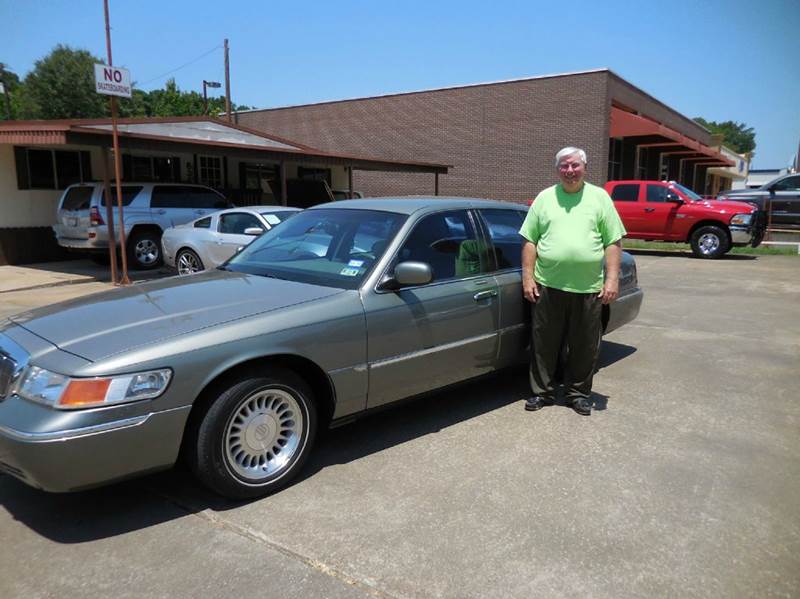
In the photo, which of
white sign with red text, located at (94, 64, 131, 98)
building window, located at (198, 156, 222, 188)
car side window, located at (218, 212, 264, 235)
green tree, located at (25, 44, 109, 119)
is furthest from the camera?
green tree, located at (25, 44, 109, 119)

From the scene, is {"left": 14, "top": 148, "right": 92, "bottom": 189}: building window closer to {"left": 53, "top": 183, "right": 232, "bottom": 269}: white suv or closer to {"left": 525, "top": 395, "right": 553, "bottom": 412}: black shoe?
{"left": 53, "top": 183, "right": 232, "bottom": 269}: white suv

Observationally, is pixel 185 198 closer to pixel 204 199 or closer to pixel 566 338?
pixel 204 199

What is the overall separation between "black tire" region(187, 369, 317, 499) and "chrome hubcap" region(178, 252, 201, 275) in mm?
7833

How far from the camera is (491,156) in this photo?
25656 mm

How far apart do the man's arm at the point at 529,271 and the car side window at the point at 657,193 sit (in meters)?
13.2

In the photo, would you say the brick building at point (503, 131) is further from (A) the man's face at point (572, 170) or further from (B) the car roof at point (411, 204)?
(A) the man's face at point (572, 170)

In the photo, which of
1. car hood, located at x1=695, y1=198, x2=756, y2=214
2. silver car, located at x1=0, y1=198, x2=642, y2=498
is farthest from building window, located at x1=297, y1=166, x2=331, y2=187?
silver car, located at x1=0, y1=198, x2=642, y2=498

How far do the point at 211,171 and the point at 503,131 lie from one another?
12.3 m

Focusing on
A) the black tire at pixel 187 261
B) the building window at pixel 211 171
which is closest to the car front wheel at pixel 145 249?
the black tire at pixel 187 261

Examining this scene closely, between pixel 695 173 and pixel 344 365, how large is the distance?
4164 cm

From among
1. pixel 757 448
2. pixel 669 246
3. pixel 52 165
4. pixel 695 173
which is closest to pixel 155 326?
pixel 757 448

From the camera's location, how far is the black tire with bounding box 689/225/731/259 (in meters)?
15.4

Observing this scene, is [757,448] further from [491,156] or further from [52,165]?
[491,156]

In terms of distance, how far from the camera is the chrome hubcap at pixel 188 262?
419 inches
